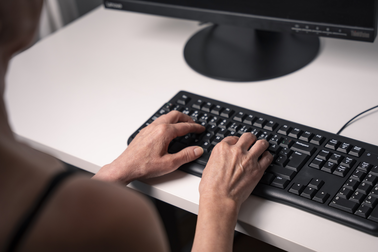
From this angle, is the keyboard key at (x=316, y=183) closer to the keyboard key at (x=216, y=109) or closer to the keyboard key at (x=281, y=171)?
the keyboard key at (x=281, y=171)

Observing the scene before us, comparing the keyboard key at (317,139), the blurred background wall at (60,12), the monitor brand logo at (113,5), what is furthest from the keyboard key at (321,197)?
the blurred background wall at (60,12)

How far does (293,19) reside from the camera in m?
0.81

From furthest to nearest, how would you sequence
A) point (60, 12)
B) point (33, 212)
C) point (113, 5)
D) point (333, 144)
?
point (60, 12) < point (113, 5) < point (333, 144) < point (33, 212)

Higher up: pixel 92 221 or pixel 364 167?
pixel 92 221

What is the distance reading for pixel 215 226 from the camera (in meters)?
0.57

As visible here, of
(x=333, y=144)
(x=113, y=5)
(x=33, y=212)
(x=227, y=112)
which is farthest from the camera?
(x=113, y=5)

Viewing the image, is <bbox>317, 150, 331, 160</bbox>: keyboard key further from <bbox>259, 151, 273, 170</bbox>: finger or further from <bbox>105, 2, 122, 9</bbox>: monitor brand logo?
<bbox>105, 2, 122, 9</bbox>: monitor brand logo

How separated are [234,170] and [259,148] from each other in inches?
2.3

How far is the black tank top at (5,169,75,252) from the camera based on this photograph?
283 mm

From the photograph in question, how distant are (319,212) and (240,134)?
7.8 inches

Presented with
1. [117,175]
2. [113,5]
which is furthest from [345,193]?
[113,5]

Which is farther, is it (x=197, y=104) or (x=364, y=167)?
(x=197, y=104)

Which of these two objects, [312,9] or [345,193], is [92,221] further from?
[312,9]

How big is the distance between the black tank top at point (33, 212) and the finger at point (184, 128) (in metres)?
0.41
